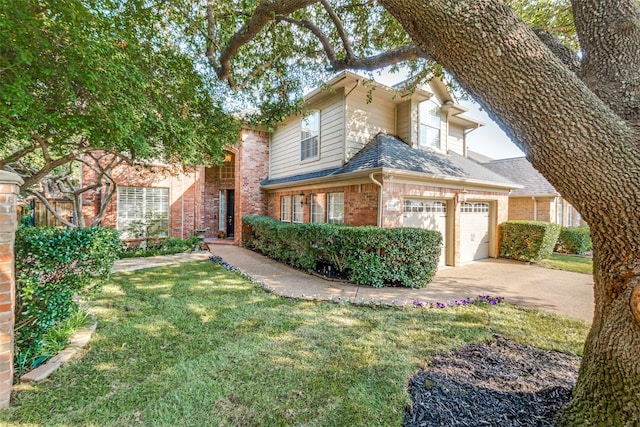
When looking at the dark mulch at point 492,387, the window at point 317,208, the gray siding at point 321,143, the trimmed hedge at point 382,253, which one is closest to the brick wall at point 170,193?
the gray siding at point 321,143

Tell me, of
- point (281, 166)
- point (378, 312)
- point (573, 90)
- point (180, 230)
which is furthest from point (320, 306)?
point (180, 230)

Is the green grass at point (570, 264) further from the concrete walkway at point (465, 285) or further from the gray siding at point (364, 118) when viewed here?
the gray siding at point (364, 118)

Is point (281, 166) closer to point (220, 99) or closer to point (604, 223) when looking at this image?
point (220, 99)

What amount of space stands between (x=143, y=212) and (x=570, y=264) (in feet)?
56.3

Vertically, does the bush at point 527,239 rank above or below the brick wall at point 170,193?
below

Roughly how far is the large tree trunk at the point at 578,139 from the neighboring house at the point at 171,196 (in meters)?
10.5

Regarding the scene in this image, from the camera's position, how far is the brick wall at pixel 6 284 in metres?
2.47

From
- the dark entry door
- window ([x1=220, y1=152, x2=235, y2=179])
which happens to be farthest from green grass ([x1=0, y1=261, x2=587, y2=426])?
window ([x1=220, y1=152, x2=235, y2=179])

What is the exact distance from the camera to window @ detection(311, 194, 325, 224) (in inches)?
399

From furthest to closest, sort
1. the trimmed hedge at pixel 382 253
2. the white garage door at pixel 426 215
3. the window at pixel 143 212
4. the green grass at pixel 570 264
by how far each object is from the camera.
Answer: the window at pixel 143 212 < the green grass at pixel 570 264 < the white garage door at pixel 426 215 < the trimmed hedge at pixel 382 253

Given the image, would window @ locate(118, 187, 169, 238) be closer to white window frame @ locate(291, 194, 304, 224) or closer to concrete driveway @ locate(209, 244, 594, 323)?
concrete driveway @ locate(209, 244, 594, 323)

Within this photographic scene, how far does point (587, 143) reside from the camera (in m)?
1.82

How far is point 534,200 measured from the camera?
1482 cm

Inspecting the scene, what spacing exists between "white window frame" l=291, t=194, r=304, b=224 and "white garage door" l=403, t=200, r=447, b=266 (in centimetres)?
450
